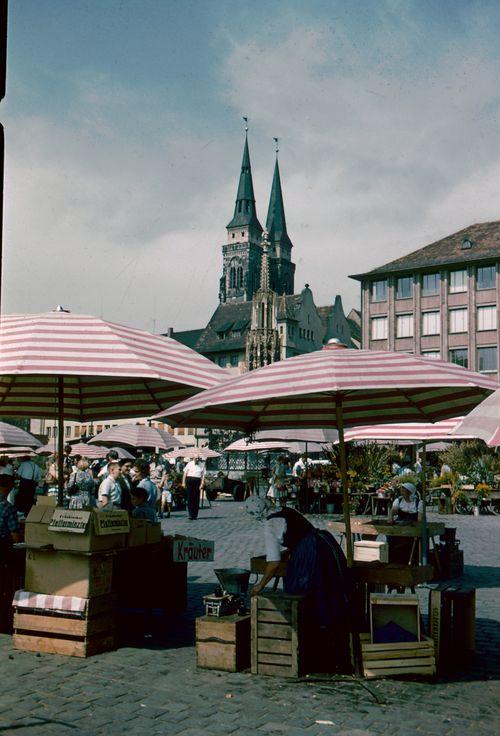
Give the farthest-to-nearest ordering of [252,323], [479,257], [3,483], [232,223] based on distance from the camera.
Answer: [232,223]
[252,323]
[479,257]
[3,483]

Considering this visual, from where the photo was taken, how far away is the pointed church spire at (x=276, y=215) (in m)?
137

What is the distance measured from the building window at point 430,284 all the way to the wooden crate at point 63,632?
5917 cm

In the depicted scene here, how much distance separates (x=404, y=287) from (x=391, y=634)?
60.0 metres

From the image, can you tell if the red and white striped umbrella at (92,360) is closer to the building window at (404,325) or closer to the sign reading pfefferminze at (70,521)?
the sign reading pfefferminze at (70,521)

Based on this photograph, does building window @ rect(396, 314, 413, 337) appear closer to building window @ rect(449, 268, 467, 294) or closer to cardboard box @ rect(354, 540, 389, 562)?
building window @ rect(449, 268, 467, 294)

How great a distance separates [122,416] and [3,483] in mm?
1993

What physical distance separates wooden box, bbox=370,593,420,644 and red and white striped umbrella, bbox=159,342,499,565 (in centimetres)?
84

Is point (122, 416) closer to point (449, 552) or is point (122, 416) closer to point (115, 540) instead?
point (115, 540)

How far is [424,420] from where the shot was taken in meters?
8.76

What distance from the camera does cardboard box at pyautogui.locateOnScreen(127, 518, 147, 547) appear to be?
7414mm

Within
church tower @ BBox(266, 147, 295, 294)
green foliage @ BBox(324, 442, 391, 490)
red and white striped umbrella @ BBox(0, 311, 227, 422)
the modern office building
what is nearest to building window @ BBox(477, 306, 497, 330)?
the modern office building

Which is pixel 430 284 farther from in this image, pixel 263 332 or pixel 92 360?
pixel 92 360

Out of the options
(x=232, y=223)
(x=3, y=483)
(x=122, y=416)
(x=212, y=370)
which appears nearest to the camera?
(x=212, y=370)

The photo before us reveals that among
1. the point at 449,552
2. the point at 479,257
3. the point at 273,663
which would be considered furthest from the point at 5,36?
the point at 479,257
